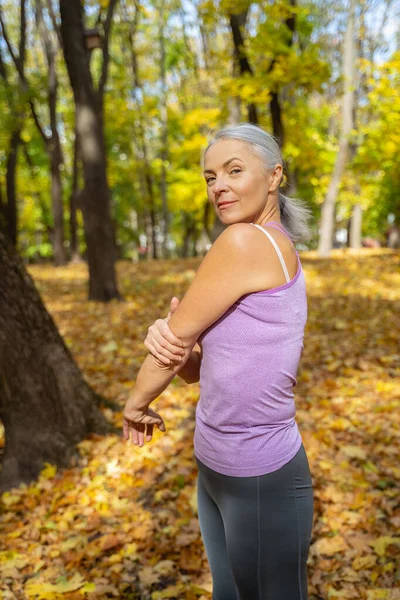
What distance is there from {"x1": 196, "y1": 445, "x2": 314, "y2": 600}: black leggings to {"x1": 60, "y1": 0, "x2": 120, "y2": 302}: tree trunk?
7.65 m

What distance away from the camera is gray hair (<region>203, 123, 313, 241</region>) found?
138cm

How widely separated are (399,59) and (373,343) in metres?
4.91

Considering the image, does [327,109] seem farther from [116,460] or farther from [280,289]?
[280,289]

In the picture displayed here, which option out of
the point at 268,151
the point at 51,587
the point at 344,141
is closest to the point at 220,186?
the point at 268,151

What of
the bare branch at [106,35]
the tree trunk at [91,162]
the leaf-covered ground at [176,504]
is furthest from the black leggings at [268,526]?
the bare branch at [106,35]

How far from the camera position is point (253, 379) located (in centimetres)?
133

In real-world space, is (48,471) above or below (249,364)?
below

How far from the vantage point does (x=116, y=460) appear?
142 inches

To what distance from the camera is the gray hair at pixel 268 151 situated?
1.38m

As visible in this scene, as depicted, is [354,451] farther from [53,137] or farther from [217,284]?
[53,137]

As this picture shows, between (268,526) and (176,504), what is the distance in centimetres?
194

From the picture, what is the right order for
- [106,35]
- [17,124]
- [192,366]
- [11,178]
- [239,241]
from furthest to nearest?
1. [11,178]
2. [17,124]
3. [106,35]
4. [192,366]
5. [239,241]

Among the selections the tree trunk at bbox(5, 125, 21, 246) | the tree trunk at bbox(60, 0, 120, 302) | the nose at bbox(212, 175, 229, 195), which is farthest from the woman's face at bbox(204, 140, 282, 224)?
the tree trunk at bbox(5, 125, 21, 246)

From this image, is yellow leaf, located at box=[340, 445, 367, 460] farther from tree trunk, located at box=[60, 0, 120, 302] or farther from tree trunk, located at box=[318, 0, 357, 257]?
tree trunk, located at box=[318, 0, 357, 257]
